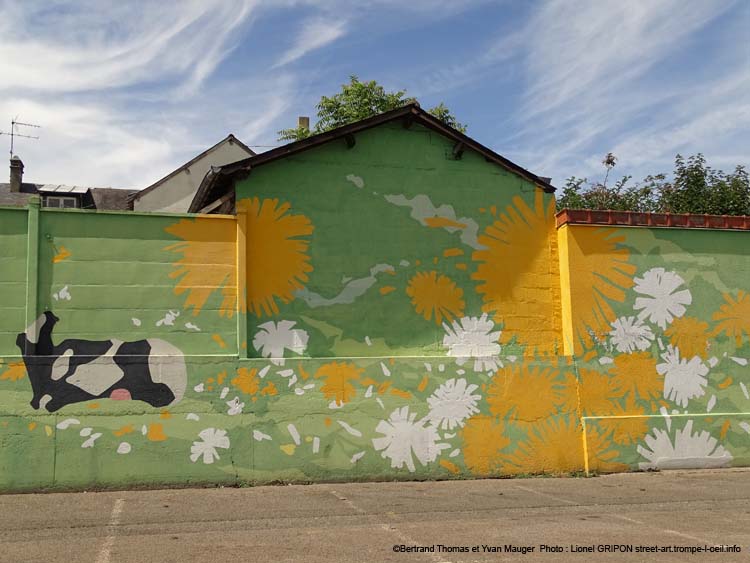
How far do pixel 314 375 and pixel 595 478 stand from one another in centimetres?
427

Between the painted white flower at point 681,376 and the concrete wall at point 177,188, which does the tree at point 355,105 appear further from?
the painted white flower at point 681,376

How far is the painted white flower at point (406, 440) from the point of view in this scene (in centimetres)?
1058

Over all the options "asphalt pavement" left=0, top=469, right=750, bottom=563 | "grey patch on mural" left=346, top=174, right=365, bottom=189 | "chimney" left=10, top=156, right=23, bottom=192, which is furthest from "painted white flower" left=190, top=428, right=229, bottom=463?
"chimney" left=10, top=156, right=23, bottom=192

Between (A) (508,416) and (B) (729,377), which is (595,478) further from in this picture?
(B) (729,377)

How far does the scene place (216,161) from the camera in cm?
2623

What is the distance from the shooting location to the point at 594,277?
461 inches

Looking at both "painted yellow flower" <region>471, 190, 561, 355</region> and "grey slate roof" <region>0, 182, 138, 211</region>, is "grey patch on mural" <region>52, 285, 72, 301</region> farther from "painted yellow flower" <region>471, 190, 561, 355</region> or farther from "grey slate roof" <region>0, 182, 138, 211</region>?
"grey slate roof" <region>0, 182, 138, 211</region>

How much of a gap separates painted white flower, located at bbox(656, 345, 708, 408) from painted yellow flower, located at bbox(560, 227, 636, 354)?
3.56 feet

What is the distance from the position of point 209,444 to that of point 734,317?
8.21 meters

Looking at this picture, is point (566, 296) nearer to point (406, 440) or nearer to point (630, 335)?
point (630, 335)

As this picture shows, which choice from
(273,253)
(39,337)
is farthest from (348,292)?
(39,337)

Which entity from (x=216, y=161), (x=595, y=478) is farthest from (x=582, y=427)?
(x=216, y=161)

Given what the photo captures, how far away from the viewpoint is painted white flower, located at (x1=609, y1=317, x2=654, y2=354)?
11672 mm

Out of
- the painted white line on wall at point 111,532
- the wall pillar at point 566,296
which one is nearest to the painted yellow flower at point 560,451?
the wall pillar at point 566,296
